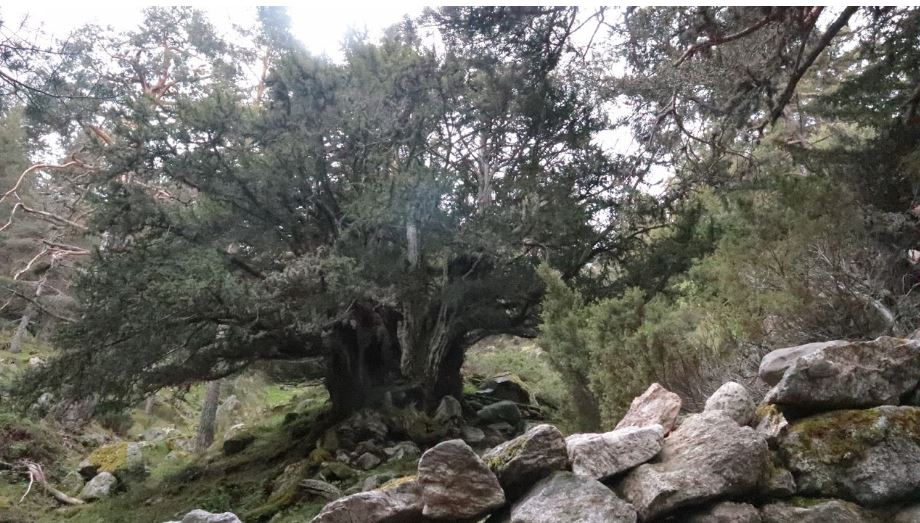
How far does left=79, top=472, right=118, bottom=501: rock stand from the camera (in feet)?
30.5

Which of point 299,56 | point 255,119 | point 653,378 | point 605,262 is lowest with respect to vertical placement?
point 653,378

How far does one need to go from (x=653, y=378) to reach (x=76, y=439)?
1269 centimetres

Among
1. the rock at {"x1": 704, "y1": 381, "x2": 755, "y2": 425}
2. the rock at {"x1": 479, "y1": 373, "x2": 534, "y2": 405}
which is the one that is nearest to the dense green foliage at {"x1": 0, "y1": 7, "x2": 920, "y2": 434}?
the rock at {"x1": 704, "y1": 381, "x2": 755, "y2": 425}

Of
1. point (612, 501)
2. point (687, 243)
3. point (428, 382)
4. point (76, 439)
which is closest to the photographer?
point (612, 501)

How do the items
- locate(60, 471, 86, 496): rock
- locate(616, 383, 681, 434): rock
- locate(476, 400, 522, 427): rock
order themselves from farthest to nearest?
locate(476, 400, 522, 427): rock < locate(60, 471, 86, 496): rock < locate(616, 383, 681, 434): rock

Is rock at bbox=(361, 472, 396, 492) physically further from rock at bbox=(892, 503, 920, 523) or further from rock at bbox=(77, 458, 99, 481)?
rock at bbox=(77, 458, 99, 481)

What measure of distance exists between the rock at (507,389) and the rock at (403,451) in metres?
4.00

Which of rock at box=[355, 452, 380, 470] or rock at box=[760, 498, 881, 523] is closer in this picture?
rock at box=[760, 498, 881, 523]

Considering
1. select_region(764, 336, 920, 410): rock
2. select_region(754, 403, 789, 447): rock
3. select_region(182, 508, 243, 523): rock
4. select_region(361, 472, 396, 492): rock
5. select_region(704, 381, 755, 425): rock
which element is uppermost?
select_region(764, 336, 920, 410): rock

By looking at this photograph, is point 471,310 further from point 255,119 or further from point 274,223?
point 255,119

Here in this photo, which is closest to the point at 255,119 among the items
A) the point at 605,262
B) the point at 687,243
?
the point at 605,262

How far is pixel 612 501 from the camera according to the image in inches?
112

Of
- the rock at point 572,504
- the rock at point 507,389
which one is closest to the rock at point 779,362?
the rock at point 572,504

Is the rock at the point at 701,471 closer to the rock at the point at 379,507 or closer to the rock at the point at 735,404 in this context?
the rock at the point at 735,404
